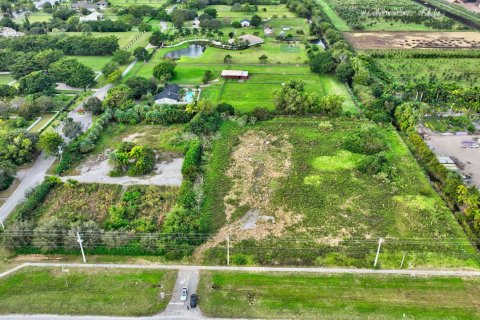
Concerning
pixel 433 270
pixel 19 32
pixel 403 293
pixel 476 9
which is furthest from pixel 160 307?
pixel 476 9

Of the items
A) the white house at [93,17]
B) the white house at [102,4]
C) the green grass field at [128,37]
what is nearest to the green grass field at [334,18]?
the green grass field at [128,37]

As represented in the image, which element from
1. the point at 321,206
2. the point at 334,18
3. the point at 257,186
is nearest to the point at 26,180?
the point at 257,186

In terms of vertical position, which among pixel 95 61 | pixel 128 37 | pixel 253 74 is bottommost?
pixel 95 61

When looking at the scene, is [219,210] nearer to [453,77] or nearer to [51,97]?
[51,97]

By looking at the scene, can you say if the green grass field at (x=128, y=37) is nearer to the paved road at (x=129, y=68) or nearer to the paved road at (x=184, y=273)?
the paved road at (x=129, y=68)

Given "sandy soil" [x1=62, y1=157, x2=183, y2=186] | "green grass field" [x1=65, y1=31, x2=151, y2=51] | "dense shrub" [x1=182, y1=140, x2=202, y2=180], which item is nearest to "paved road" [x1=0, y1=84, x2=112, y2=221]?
"sandy soil" [x1=62, y1=157, x2=183, y2=186]

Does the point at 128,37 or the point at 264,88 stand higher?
the point at 128,37

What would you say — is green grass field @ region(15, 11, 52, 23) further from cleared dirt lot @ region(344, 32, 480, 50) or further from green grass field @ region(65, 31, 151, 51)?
cleared dirt lot @ region(344, 32, 480, 50)

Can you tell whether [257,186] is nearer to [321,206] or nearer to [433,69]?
[321,206]
